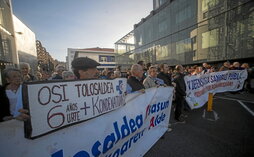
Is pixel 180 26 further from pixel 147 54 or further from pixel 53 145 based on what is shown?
pixel 53 145

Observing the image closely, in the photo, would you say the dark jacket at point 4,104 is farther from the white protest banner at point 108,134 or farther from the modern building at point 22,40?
the modern building at point 22,40

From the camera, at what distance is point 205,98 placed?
189 inches

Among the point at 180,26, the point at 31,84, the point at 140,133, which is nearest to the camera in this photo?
the point at 31,84

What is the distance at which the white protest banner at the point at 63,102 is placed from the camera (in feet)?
2.84

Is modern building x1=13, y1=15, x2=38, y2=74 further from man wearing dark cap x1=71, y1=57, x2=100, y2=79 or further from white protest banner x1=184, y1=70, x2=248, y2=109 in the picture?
white protest banner x1=184, y1=70, x2=248, y2=109

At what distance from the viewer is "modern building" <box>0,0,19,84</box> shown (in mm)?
5691

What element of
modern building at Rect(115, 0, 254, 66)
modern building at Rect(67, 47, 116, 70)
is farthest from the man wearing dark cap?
modern building at Rect(67, 47, 116, 70)

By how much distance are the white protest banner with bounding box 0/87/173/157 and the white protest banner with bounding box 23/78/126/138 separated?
3.6 inches

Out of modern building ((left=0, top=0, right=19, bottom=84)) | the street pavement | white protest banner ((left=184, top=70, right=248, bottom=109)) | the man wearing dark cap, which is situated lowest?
the street pavement

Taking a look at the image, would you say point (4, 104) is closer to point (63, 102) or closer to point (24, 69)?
point (63, 102)

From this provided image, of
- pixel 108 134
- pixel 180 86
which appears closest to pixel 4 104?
→ pixel 108 134

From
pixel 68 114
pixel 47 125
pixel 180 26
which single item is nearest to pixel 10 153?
pixel 47 125

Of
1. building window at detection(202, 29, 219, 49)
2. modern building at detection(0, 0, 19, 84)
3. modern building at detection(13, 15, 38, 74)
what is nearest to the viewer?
modern building at detection(0, 0, 19, 84)

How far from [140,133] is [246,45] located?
39.2 feet
